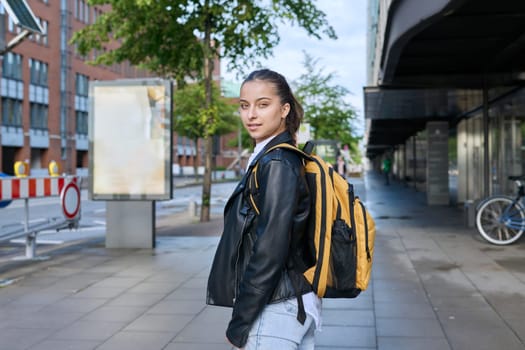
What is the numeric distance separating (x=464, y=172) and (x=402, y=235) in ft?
32.6

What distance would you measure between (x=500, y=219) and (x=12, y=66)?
142ft

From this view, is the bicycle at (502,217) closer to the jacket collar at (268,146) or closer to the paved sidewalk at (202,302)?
the paved sidewalk at (202,302)

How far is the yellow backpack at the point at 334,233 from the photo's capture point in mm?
2244

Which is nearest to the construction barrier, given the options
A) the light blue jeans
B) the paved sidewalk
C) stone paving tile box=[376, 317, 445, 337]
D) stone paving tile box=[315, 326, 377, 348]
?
the paved sidewalk

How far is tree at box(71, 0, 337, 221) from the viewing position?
Result: 562 inches

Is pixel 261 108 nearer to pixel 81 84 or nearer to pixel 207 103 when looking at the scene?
pixel 207 103

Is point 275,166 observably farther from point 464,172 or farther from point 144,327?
point 464,172

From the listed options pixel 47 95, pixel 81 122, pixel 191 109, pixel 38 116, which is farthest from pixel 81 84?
pixel 191 109

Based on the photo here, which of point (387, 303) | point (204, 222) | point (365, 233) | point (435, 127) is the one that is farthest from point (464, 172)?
point (365, 233)

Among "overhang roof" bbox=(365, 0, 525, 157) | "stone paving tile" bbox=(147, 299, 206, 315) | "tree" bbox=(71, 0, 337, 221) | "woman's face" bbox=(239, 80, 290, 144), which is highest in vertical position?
"tree" bbox=(71, 0, 337, 221)

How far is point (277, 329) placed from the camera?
7.14 feet

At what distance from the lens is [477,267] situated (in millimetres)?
7961

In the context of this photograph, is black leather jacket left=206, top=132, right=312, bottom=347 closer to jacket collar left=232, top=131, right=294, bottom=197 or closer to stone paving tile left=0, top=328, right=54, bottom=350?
jacket collar left=232, top=131, right=294, bottom=197

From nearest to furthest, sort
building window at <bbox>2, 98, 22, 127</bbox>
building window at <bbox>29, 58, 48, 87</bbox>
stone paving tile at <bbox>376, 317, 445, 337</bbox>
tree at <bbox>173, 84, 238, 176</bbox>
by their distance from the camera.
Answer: stone paving tile at <bbox>376, 317, 445, 337</bbox> < tree at <bbox>173, 84, 238, 176</bbox> < building window at <bbox>2, 98, 22, 127</bbox> < building window at <bbox>29, 58, 48, 87</bbox>
